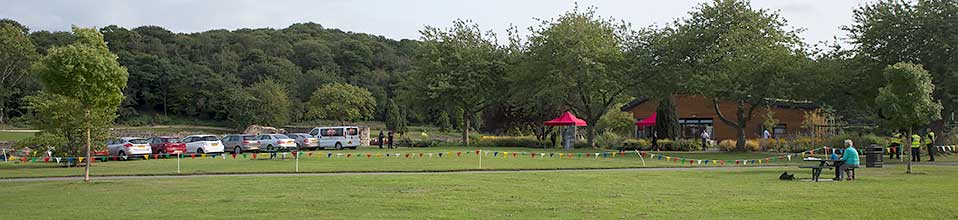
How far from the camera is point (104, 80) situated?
70.5 ft

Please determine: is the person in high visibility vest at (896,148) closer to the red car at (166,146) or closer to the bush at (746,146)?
the bush at (746,146)

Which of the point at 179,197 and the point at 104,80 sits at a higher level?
the point at 104,80

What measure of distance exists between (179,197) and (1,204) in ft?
9.94

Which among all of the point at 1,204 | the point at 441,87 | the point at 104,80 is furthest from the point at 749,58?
the point at 1,204

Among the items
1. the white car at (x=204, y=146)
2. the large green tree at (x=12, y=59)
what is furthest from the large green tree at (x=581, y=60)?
the large green tree at (x=12, y=59)

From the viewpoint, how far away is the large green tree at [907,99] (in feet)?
79.0

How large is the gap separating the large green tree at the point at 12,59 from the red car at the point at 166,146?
152 ft

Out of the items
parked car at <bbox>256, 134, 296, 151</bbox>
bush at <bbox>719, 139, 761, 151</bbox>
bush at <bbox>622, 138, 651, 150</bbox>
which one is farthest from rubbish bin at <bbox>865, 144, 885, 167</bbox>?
parked car at <bbox>256, 134, 296, 151</bbox>

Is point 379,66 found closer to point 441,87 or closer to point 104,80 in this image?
point 441,87

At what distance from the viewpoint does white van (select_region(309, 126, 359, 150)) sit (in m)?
50.5

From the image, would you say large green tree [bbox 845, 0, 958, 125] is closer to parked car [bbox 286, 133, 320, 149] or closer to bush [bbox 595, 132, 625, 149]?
bush [bbox 595, 132, 625, 149]

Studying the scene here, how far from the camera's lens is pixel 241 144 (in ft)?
153

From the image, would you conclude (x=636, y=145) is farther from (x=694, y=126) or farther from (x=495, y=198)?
(x=495, y=198)

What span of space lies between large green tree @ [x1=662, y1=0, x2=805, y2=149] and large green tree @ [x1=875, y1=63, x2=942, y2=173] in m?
13.9
